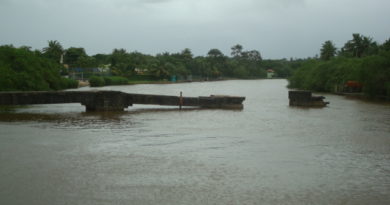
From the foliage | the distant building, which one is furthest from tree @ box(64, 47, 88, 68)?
the distant building

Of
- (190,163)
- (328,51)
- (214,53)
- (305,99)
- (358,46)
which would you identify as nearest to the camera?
(190,163)

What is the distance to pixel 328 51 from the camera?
80062 millimetres

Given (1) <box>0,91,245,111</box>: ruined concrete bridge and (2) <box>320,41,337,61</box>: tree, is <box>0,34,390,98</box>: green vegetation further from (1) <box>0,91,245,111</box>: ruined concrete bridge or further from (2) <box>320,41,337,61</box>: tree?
(1) <box>0,91,245,111</box>: ruined concrete bridge

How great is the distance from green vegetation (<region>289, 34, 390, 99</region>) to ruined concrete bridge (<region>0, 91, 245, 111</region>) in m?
15.6

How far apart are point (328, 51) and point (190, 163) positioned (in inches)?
2963

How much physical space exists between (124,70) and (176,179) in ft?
300

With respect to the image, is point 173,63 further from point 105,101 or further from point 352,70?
point 105,101

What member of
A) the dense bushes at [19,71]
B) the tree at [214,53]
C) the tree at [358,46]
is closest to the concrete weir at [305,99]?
the dense bushes at [19,71]

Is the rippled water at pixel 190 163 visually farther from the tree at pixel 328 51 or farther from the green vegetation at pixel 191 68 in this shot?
the tree at pixel 328 51

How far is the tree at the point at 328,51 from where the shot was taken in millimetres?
80000

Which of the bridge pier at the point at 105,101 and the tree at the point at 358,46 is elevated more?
the tree at the point at 358,46

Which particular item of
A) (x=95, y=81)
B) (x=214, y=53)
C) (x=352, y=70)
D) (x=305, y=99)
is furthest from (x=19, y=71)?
(x=214, y=53)

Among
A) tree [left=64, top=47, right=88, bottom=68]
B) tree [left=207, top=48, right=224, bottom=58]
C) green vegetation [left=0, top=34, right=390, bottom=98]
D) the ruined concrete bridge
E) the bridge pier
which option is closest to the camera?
the ruined concrete bridge

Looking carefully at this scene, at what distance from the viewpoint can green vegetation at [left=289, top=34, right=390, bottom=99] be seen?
34594mm
